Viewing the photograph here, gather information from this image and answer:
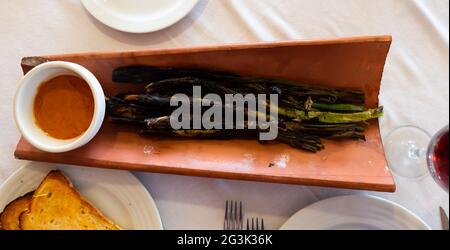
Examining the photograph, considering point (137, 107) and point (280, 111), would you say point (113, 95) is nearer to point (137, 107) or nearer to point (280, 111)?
point (137, 107)

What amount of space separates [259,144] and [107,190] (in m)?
0.33

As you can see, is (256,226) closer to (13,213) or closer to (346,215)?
(346,215)

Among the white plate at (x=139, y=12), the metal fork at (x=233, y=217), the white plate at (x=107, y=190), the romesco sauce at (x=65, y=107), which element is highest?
the white plate at (x=139, y=12)

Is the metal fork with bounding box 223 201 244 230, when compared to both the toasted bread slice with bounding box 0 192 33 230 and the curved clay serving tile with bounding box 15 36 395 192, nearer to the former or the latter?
the curved clay serving tile with bounding box 15 36 395 192

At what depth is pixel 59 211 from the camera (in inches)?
32.0

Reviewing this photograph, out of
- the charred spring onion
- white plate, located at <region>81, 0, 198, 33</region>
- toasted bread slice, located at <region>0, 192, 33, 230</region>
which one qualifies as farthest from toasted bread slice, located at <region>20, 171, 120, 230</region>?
white plate, located at <region>81, 0, 198, 33</region>

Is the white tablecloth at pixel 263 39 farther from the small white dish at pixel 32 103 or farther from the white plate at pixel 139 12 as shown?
the small white dish at pixel 32 103

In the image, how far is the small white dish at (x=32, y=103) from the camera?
74 centimetres

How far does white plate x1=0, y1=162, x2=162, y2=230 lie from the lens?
80cm

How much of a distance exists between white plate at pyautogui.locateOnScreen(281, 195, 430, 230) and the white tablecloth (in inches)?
1.3

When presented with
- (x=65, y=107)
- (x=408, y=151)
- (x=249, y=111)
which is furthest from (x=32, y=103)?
(x=408, y=151)

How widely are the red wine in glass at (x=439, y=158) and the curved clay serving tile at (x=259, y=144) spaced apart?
94 mm

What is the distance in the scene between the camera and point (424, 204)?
0.80 m

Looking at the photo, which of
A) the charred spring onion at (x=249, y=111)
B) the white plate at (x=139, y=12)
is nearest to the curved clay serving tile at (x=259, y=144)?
the charred spring onion at (x=249, y=111)
